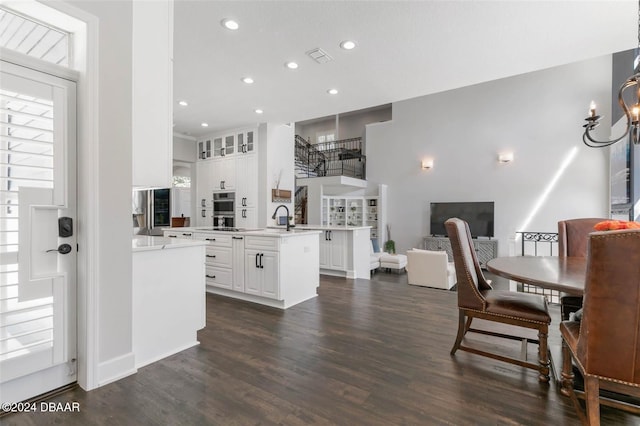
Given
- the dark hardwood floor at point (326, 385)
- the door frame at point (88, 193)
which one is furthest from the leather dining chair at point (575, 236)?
the door frame at point (88, 193)

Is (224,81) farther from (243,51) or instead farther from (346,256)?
(346,256)

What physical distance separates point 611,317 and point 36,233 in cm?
313

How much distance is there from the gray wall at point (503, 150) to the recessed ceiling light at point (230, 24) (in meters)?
6.46

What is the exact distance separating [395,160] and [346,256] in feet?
15.1

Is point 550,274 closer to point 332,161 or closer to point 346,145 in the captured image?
point 332,161

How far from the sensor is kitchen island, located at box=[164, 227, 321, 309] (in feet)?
11.8

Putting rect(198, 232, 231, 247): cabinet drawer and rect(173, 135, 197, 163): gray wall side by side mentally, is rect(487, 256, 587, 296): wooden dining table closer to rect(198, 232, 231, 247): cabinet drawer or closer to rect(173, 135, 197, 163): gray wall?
rect(198, 232, 231, 247): cabinet drawer

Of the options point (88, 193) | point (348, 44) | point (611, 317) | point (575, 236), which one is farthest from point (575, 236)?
point (88, 193)

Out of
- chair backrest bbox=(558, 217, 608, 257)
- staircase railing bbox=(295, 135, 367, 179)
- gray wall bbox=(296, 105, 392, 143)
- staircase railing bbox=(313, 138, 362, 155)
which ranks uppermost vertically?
gray wall bbox=(296, 105, 392, 143)

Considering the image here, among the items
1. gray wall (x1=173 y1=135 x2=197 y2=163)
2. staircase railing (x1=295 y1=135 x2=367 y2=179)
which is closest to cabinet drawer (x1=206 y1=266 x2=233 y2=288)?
gray wall (x1=173 y1=135 x2=197 y2=163)

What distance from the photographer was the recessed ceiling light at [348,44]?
10.0 feet

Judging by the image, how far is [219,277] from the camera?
13.6 ft

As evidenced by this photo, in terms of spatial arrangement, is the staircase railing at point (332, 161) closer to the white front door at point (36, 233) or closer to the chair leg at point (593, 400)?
the white front door at point (36, 233)

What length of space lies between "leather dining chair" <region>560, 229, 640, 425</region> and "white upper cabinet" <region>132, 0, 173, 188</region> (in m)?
2.80
